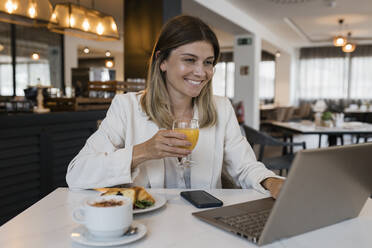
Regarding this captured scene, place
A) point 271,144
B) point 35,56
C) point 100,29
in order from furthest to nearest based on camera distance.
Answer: point 35,56
point 100,29
point 271,144

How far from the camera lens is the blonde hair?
1.49 metres

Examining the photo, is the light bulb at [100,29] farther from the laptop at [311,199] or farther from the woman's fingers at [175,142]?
the laptop at [311,199]

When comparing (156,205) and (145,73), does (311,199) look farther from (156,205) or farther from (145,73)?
(145,73)

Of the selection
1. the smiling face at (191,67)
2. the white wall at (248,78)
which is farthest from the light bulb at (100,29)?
the white wall at (248,78)

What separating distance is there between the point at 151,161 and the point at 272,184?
473 millimetres

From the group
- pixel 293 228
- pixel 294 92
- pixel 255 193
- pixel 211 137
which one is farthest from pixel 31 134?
pixel 294 92

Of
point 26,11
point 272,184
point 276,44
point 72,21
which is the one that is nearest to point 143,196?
point 272,184

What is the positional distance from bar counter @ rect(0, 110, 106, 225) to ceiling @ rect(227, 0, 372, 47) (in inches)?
191

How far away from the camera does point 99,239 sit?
0.80 meters

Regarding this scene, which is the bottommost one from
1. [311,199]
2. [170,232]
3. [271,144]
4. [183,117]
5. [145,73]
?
[271,144]

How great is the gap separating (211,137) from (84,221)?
84 cm

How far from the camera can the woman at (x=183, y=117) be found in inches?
56.3

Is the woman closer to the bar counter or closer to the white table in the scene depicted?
the white table

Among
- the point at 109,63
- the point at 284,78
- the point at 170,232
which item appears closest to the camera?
the point at 170,232
